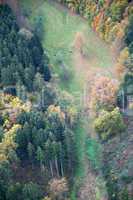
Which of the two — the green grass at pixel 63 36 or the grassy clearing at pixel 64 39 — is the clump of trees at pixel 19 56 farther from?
the green grass at pixel 63 36

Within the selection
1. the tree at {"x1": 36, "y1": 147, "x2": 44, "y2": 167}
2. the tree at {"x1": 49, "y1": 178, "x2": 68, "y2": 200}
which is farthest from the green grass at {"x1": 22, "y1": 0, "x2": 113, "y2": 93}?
the tree at {"x1": 49, "y1": 178, "x2": 68, "y2": 200}

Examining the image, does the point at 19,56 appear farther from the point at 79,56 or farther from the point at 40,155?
the point at 40,155

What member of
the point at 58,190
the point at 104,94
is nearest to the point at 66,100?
the point at 104,94

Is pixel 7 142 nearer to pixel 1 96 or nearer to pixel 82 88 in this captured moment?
pixel 1 96

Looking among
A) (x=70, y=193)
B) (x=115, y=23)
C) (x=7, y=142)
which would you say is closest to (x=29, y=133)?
(x=7, y=142)

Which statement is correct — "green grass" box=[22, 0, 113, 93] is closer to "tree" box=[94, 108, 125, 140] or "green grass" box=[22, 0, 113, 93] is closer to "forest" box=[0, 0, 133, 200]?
"forest" box=[0, 0, 133, 200]
